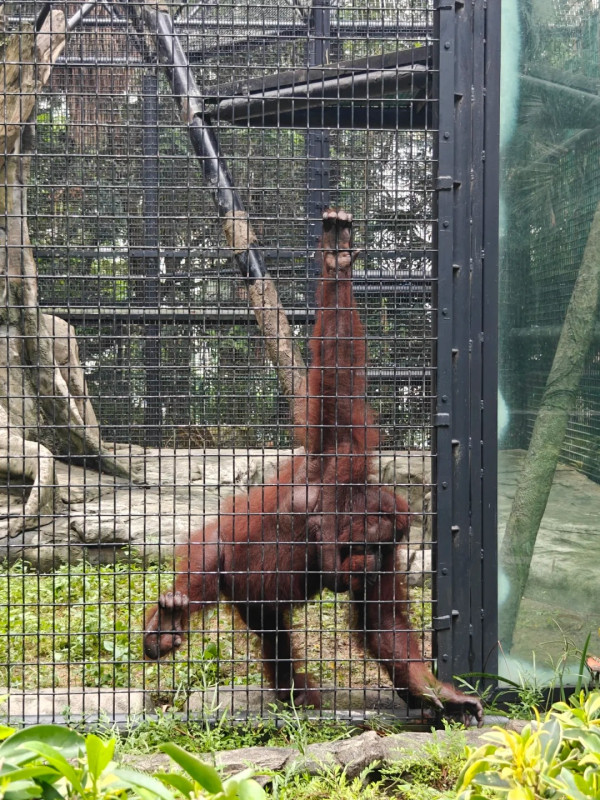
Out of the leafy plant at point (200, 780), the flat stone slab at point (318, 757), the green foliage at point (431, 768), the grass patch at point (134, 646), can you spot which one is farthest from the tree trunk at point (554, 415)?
the leafy plant at point (200, 780)

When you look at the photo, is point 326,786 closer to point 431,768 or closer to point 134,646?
point 431,768

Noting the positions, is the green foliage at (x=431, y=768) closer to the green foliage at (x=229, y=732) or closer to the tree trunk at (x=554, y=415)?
the green foliage at (x=229, y=732)

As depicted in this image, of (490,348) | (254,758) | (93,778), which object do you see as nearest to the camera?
(93,778)

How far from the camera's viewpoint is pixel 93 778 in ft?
5.69

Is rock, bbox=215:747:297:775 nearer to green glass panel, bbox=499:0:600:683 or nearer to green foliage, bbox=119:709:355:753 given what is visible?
green foliage, bbox=119:709:355:753

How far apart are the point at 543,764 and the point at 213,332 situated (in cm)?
565

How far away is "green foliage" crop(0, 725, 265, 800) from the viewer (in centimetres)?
167

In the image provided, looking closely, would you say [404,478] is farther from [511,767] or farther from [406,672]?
[511,767]

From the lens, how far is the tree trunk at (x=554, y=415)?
11.0 ft

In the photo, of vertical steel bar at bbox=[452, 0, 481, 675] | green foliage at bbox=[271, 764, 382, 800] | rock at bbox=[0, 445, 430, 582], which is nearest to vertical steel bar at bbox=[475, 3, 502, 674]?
vertical steel bar at bbox=[452, 0, 481, 675]

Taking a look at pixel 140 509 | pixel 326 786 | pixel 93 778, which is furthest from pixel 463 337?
pixel 140 509

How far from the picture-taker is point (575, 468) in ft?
11.3

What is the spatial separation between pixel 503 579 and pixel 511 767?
1.52m

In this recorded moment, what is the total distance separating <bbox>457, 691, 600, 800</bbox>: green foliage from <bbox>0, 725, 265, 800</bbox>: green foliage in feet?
1.76
